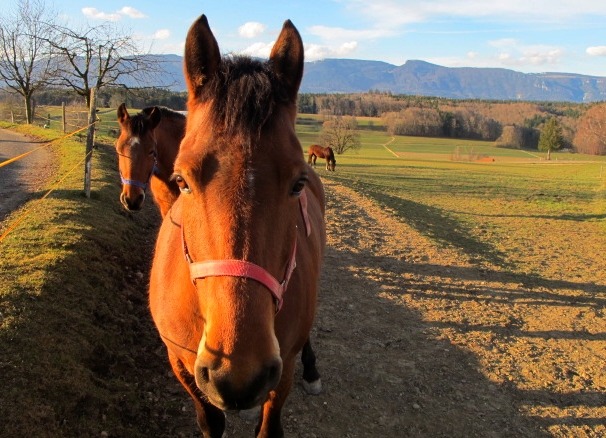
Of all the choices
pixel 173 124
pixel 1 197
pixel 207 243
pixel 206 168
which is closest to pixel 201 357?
pixel 207 243

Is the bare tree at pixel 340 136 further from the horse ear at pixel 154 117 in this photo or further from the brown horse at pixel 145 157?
the horse ear at pixel 154 117

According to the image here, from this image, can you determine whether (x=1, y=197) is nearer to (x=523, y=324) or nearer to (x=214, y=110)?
(x=214, y=110)

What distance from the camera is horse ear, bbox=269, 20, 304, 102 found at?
2.09 meters

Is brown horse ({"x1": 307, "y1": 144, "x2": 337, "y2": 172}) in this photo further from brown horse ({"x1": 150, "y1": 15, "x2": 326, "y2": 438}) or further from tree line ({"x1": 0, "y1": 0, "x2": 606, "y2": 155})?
brown horse ({"x1": 150, "y1": 15, "x2": 326, "y2": 438})

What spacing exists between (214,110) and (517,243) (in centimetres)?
1200

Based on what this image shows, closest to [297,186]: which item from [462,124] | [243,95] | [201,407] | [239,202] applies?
[239,202]

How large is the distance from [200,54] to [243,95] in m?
0.39

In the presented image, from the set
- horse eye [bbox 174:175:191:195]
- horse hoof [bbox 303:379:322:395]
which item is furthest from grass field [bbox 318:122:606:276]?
horse eye [bbox 174:175:191:195]

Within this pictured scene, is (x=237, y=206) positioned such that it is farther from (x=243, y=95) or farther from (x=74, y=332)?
(x=74, y=332)

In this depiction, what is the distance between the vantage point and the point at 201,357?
5.22ft

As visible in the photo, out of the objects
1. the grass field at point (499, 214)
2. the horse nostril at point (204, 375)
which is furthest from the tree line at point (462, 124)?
the horse nostril at point (204, 375)

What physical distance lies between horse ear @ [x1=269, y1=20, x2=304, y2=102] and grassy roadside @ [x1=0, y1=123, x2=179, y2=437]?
299 cm

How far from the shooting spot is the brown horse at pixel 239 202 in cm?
159

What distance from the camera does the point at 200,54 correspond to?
2.00 metres
